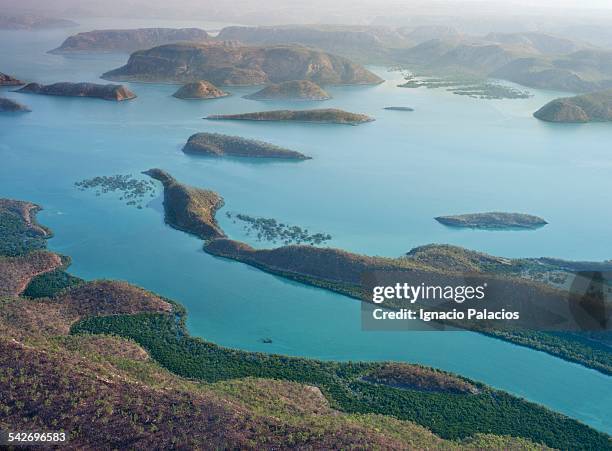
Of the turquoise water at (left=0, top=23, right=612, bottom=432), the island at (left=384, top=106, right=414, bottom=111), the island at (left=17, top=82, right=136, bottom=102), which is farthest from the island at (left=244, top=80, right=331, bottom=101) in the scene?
the island at (left=17, top=82, right=136, bottom=102)

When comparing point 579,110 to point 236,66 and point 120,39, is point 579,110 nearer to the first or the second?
point 236,66

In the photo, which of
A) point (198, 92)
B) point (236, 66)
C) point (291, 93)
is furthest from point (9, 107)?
A: point (236, 66)

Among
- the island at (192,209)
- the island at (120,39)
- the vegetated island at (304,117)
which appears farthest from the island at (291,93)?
the island at (120,39)

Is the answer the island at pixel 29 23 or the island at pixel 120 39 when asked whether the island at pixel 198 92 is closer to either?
the island at pixel 120 39

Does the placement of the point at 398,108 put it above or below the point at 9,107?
above

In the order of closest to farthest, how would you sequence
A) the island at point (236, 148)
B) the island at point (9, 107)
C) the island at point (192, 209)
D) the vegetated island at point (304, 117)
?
the island at point (192, 209) < the island at point (236, 148) < the vegetated island at point (304, 117) < the island at point (9, 107)

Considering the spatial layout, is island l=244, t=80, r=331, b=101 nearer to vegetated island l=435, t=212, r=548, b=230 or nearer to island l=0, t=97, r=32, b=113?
island l=0, t=97, r=32, b=113

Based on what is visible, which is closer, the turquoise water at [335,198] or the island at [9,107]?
the turquoise water at [335,198]
